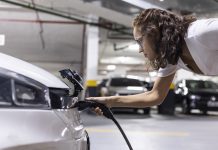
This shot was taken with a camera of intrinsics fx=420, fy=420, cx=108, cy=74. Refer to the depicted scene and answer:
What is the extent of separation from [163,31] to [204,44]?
20 centimetres

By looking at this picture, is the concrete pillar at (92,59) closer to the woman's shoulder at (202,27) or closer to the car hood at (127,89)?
the car hood at (127,89)

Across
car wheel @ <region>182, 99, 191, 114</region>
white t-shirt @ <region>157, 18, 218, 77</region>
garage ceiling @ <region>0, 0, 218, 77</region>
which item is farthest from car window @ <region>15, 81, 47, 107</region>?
car wheel @ <region>182, 99, 191, 114</region>

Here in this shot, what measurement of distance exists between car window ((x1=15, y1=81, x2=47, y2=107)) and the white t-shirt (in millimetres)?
666

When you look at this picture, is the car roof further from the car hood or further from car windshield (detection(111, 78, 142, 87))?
car windshield (detection(111, 78, 142, 87))

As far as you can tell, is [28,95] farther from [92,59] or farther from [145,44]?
[92,59]

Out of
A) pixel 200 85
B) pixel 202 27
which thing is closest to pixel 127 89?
pixel 200 85

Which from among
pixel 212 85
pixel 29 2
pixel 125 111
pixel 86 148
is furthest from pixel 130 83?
pixel 86 148

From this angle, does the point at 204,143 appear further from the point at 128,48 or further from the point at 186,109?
the point at 128,48

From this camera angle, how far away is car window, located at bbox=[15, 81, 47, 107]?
1862 mm

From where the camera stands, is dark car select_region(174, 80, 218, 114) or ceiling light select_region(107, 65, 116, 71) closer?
dark car select_region(174, 80, 218, 114)

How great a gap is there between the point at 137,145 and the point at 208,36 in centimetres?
453

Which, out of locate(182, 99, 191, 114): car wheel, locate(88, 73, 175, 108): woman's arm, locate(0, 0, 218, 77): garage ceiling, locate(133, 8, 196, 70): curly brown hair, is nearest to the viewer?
locate(133, 8, 196, 70): curly brown hair

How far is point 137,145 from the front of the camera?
6.23m

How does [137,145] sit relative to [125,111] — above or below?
above
